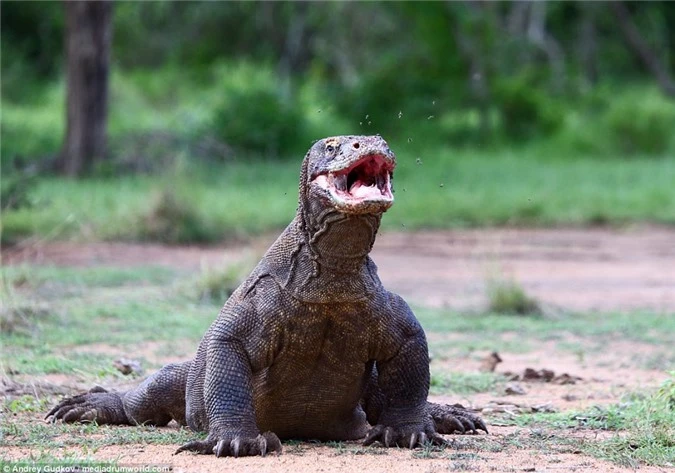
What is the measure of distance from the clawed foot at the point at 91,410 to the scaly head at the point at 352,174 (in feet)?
5.01

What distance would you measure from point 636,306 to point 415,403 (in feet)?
19.1

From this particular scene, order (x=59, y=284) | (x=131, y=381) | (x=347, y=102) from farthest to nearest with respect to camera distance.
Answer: (x=347, y=102) < (x=59, y=284) < (x=131, y=381)

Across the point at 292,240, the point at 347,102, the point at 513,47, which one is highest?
the point at 513,47

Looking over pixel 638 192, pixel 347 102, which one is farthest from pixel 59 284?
pixel 347 102

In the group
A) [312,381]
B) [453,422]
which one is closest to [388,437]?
[312,381]

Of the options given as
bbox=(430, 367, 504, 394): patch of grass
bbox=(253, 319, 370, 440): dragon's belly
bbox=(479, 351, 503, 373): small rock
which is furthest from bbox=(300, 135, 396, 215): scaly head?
bbox=(479, 351, 503, 373): small rock

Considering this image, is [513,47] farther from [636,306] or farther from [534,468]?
[534,468]

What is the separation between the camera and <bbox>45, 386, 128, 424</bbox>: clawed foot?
18.1ft

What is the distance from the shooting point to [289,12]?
3472cm

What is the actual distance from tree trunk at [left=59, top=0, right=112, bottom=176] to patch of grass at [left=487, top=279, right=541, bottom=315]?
32.9 feet

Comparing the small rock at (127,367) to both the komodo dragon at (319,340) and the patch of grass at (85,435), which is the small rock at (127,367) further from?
the komodo dragon at (319,340)

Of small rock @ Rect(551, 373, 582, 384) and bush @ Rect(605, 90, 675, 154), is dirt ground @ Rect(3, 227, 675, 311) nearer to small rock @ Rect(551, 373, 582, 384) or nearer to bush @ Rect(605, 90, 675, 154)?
small rock @ Rect(551, 373, 582, 384)

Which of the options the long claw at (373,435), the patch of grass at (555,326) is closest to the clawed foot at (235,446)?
the long claw at (373,435)

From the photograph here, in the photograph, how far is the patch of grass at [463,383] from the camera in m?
6.77
